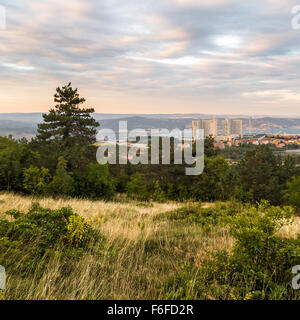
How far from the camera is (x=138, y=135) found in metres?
37.8

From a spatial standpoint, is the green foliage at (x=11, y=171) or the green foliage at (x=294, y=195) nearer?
the green foliage at (x=11, y=171)

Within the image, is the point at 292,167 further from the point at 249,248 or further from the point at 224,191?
the point at 249,248

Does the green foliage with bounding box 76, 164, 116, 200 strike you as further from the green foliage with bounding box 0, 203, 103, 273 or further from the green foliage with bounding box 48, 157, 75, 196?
the green foliage with bounding box 0, 203, 103, 273

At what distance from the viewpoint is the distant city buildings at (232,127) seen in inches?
4235

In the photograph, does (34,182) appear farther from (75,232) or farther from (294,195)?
(294,195)

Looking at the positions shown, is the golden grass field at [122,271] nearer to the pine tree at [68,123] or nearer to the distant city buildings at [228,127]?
the pine tree at [68,123]

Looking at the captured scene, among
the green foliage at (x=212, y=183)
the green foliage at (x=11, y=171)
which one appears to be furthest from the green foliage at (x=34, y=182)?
the green foliage at (x=212, y=183)

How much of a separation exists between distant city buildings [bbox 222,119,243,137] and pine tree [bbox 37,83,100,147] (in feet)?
294

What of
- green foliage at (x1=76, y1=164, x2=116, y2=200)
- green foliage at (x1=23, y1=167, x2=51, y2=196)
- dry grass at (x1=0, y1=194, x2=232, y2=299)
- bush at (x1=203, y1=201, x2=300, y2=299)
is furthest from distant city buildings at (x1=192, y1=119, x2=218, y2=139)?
bush at (x1=203, y1=201, x2=300, y2=299)

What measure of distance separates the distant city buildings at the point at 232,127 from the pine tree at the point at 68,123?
89512mm

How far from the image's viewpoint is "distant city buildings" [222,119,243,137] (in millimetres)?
107562
